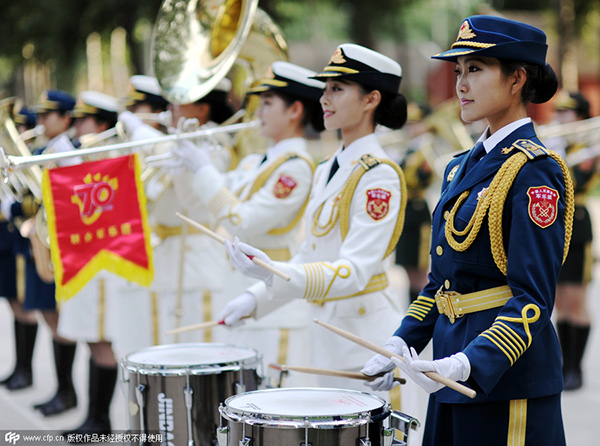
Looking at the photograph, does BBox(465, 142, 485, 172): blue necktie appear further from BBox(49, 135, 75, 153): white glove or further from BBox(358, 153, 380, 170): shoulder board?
BBox(49, 135, 75, 153): white glove

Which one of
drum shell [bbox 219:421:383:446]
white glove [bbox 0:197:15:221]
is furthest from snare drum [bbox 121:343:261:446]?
white glove [bbox 0:197:15:221]

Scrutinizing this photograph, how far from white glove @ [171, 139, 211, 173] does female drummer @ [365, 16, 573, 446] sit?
1.72 metres

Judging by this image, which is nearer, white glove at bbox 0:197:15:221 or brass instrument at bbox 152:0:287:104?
brass instrument at bbox 152:0:287:104

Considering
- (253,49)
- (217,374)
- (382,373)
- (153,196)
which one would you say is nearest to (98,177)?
(153,196)

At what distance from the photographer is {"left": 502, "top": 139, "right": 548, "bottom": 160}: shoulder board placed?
85.3 inches

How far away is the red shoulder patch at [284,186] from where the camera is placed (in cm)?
387

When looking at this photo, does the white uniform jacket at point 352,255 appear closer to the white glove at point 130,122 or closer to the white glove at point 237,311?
the white glove at point 237,311

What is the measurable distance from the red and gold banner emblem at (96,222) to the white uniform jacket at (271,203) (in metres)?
0.45

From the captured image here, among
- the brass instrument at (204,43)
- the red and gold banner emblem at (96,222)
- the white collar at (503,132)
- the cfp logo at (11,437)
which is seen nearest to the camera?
the white collar at (503,132)

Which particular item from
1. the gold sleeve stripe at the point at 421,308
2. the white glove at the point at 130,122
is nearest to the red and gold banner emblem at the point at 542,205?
the gold sleeve stripe at the point at 421,308

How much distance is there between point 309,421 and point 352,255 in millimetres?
920

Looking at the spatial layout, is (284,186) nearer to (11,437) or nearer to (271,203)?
(271,203)

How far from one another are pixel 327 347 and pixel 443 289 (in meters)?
1.00

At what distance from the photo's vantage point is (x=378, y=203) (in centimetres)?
310
